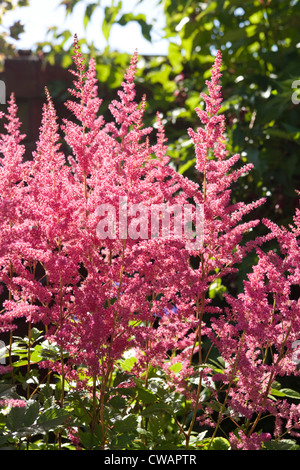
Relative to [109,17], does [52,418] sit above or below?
below

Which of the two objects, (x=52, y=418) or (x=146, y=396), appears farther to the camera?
(x=146, y=396)

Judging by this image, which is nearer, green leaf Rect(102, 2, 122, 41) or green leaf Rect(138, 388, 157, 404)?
green leaf Rect(138, 388, 157, 404)

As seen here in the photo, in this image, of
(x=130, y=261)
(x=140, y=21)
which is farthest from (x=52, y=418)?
(x=140, y=21)

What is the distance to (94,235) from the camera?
59.0 inches

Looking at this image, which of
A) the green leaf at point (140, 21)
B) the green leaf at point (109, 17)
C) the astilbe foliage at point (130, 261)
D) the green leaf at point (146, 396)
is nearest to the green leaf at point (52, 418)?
the astilbe foliage at point (130, 261)

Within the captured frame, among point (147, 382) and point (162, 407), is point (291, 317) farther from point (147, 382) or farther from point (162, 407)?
point (147, 382)

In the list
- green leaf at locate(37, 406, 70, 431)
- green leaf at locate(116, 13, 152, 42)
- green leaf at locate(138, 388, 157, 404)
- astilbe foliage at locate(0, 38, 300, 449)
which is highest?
green leaf at locate(116, 13, 152, 42)

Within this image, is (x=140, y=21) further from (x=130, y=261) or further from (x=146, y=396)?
(x=146, y=396)

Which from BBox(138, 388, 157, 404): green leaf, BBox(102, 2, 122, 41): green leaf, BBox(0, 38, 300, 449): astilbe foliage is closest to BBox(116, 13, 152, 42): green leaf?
BBox(102, 2, 122, 41): green leaf

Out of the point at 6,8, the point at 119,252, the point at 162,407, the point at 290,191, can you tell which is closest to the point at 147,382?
the point at 162,407

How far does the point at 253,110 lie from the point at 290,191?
67 centimetres

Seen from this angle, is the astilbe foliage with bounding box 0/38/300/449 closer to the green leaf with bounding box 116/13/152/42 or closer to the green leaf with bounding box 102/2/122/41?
the green leaf with bounding box 116/13/152/42

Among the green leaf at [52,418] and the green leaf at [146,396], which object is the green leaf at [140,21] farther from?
the green leaf at [52,418]

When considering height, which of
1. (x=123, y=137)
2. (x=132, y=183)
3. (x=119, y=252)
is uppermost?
(x=123, y=137)
